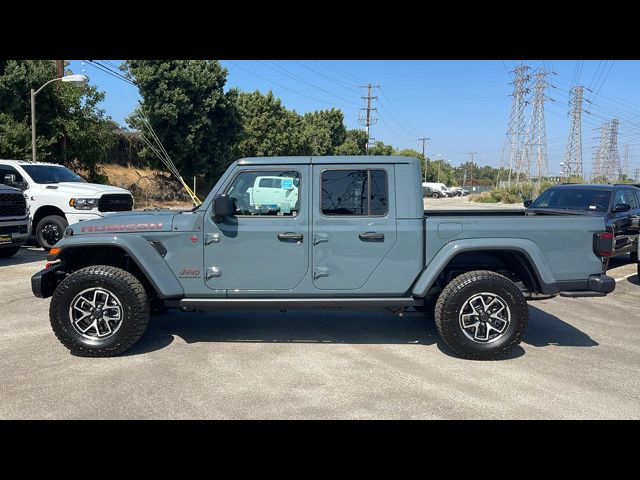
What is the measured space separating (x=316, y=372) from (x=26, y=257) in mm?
8689

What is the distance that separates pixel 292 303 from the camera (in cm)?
469

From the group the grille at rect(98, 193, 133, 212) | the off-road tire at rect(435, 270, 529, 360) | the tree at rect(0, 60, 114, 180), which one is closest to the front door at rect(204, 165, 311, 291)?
the off-road tire at rect(435, 270, 529, 360)

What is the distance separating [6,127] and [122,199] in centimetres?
981

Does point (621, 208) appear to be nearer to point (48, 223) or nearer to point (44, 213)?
point (48, 223)

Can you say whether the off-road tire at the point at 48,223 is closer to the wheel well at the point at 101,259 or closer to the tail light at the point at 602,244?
the wheel well at the point at 101,259

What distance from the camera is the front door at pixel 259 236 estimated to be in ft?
15.2

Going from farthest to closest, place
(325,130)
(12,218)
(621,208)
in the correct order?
(325,130) → (12,218) → (621,208)

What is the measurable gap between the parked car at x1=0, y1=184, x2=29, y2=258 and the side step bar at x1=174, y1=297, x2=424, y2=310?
6.63 metres

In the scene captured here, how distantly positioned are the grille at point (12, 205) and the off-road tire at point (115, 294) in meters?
6.05

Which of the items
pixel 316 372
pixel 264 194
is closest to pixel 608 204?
pixel 264 194

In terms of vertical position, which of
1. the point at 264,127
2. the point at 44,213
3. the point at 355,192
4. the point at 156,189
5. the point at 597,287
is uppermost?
the point at 264,127

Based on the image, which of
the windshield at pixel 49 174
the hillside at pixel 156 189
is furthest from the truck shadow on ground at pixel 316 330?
the hillside at pixel 156 189

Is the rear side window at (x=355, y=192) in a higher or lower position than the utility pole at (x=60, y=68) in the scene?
lower

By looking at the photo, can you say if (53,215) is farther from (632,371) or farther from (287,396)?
(632,371)
